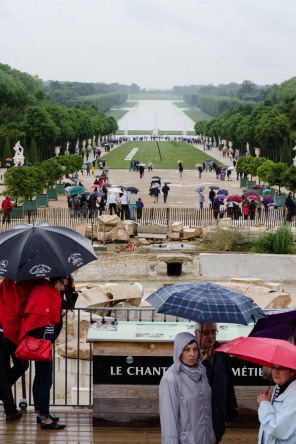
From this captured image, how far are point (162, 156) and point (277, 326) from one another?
73.0 m

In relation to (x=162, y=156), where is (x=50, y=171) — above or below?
below

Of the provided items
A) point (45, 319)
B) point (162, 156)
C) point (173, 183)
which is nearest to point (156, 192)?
point (173, 183)

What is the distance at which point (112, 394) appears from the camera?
6.69m

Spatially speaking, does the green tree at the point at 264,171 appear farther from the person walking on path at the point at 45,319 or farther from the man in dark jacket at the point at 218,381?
the man in dark jacket at the point at 218,381

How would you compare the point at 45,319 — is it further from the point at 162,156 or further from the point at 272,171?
the point at 162,156

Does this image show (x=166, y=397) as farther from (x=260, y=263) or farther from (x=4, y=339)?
(x=260, y=263)

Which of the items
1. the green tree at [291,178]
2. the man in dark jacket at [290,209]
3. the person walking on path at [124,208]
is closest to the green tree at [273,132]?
the green tree at [291,178]

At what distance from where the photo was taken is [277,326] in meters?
5.73

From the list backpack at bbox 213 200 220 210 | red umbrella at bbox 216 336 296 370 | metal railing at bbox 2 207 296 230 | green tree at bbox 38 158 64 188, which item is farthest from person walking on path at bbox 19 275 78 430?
green tree at bbox 38 158 64 188

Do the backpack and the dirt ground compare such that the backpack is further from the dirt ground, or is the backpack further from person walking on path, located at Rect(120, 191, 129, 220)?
the dirt ground

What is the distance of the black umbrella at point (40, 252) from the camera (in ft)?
20.2

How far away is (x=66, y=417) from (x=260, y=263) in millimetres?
13446

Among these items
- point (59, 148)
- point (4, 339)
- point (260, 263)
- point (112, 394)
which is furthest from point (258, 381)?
point (59, 148)

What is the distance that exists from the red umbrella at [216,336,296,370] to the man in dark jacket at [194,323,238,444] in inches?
10.0
